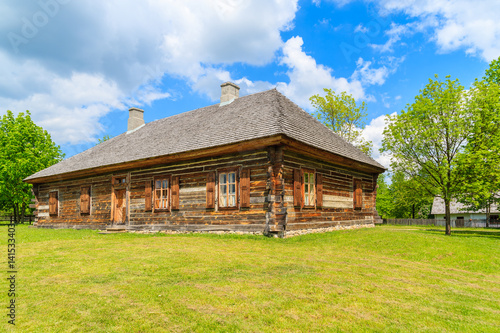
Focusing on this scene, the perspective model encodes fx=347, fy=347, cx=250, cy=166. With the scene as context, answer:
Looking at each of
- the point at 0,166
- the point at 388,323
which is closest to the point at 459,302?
the point at 388,323

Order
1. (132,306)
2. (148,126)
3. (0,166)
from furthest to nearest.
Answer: (0,166)
(148,126)
(132,306)

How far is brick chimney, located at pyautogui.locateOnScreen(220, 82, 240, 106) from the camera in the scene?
19.3 metres

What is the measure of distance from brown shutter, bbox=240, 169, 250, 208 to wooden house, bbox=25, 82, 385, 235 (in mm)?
37

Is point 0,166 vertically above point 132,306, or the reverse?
point 0,166

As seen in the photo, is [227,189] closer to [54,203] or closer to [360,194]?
[360,194]

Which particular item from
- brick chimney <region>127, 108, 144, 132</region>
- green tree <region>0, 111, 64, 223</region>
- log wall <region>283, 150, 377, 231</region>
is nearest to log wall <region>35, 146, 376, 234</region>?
log wall <region>283, 150, 377, 231</region>

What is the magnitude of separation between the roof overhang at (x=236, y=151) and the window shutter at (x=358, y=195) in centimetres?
81

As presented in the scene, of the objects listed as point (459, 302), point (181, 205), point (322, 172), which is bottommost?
point (459, 302)

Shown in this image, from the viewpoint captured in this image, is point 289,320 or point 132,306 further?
point 132,306

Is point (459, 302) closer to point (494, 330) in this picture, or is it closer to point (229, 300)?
point (494, 330)

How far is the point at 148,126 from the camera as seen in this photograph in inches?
901

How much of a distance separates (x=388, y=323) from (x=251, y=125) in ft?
34.0

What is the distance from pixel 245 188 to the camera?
12.9m

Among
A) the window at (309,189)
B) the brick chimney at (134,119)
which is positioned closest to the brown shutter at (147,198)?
the window at (309,189)
